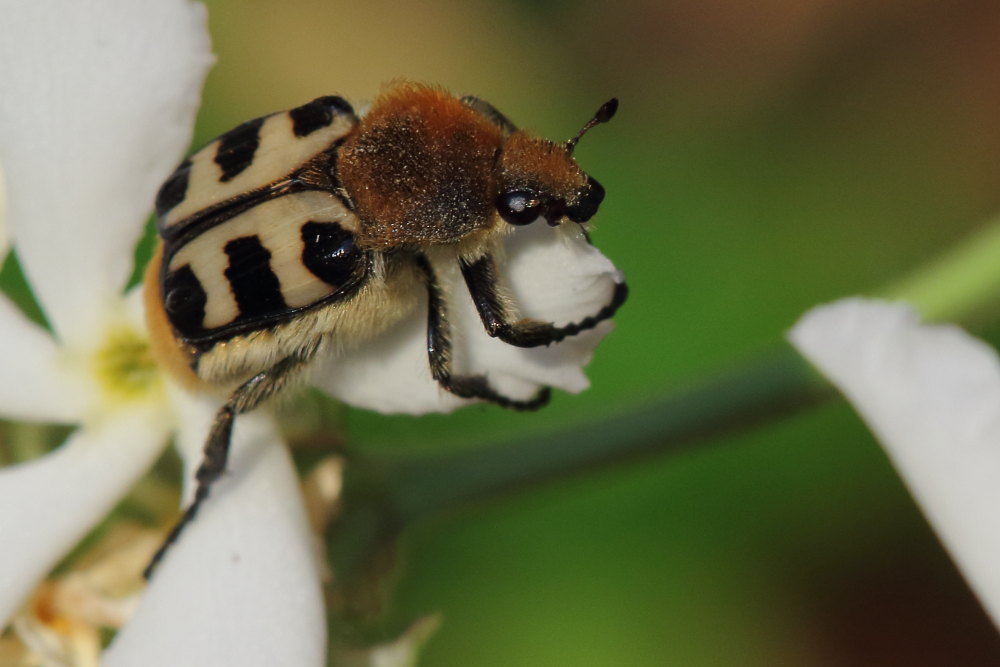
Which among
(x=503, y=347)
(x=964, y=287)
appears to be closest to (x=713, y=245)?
(x=964, y=287)

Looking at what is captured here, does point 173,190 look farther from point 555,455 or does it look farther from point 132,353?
point 555,455

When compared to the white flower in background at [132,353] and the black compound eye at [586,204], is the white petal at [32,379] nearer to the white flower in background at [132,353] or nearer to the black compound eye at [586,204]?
the white flower in background at [132,353]

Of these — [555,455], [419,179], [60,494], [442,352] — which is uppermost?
[419,179]

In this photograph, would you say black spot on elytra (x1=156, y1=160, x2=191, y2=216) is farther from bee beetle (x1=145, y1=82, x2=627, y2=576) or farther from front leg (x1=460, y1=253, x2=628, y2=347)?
front leg (x1=460, y1=253, x2=628, y2=347)

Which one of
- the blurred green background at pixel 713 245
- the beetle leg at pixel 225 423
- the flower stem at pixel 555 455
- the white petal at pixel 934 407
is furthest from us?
the blurred green background at pixel 713 245

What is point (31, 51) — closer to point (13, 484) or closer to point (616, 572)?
point (13, 484)

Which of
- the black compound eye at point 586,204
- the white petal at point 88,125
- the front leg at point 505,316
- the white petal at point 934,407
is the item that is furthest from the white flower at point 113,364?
the white petal at point 934,407

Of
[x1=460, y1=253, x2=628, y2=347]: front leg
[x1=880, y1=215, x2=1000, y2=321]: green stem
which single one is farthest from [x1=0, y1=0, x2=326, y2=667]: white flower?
[x1=880, y1=215, x2=1000, y2=321]: green stem
